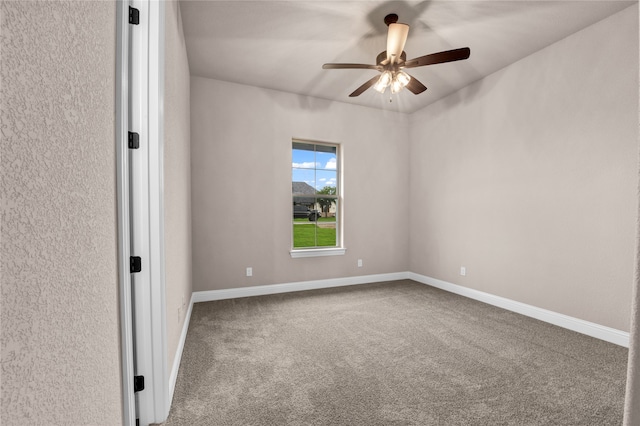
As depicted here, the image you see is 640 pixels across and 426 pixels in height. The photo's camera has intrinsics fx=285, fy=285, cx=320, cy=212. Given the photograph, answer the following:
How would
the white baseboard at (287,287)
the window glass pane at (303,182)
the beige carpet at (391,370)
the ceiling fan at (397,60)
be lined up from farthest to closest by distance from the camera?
the window glass pane at (303,182) < the white baseboard at (287,287) < the ceiling fan at (397,60) < the beige carpet at (391,370)

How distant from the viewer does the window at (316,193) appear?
14.1ft

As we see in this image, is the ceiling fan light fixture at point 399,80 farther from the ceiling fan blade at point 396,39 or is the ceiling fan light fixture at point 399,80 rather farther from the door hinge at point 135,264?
the door hinge at point 135,264

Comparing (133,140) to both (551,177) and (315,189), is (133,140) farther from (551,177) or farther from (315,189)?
(551,177)

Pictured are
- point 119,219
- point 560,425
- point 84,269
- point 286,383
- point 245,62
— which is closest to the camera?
point 84,269

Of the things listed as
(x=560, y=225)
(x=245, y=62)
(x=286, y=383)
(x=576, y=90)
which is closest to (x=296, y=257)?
(x=286, y=383)

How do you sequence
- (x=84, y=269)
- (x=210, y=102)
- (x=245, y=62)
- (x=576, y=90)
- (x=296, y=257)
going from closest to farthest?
(x=84, y=269) → (x=576, y=90) → (x=245, y=62) → (x=210, y=102) → (x=296, y=257)

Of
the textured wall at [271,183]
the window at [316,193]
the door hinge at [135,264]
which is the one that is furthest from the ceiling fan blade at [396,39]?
the door hinge at [135,264]

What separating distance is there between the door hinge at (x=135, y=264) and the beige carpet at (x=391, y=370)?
0.89m

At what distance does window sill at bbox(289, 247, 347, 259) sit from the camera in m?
4.15

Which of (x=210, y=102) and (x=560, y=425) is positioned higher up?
(x=210, y=102)

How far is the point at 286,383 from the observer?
1.93 meters

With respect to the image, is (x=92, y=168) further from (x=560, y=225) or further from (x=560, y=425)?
(x=560, y=225)

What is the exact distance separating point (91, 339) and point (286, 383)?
1.47 meters

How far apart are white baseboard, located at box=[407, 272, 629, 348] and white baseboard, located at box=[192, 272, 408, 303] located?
0.86 meters
